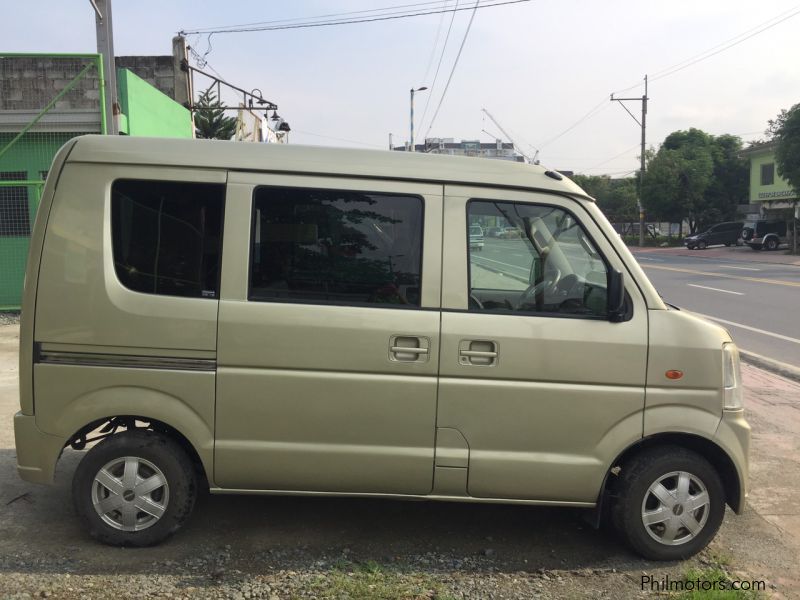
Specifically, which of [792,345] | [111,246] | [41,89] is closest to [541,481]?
[111,246]

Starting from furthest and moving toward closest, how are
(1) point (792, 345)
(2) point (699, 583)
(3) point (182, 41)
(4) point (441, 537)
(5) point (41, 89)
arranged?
(3) point (182, 41) → (5) point (41, 89) → (1) point (792, 345) → (4) point (441, 537) → (2) point (699, 583)

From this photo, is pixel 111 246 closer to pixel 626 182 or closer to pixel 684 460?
pixel 684 460

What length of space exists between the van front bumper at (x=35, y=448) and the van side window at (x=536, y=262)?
96.4 inches

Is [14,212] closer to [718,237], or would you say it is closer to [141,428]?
[141,428]

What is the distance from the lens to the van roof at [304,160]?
3.68m

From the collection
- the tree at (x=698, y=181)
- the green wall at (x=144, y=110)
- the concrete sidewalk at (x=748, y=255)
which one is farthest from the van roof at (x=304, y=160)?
the tree at (x=698, y=181)

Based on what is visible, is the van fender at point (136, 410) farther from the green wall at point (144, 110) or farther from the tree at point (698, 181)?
the tree at point (698, 181)

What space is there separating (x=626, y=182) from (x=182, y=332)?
73804 millimetres

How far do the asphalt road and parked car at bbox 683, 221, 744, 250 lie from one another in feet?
60.0

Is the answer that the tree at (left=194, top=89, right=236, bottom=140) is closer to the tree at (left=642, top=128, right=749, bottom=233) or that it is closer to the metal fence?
the metal fence

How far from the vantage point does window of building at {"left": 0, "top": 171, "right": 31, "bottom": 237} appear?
38.8ft

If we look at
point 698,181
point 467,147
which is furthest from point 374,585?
point 467,147

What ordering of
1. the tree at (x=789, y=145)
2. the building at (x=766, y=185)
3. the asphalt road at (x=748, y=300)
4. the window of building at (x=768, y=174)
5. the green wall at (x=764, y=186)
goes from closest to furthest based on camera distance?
the asphalt road at (x=748, y=300) → the tree at (x=789, y=145) → the green wall at (x=764, y=186) → the building at (x=766, y=185) → the window of building at (x=768, y=174)

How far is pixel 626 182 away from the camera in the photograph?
72.0 m
